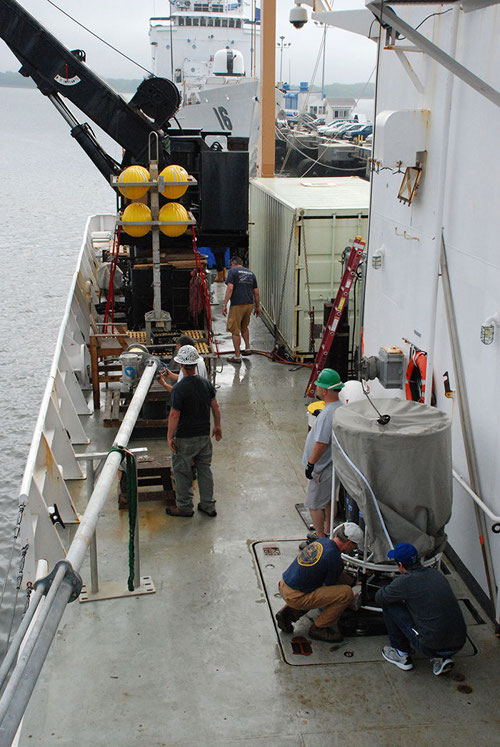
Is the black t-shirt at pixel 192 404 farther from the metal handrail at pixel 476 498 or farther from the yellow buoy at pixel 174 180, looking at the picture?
the yellow buoy at pixel 174 180

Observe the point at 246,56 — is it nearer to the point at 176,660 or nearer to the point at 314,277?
the point at 314,277

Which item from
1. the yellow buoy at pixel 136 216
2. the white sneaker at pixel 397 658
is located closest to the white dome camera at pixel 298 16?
the yellow buoy at pixel 136 216

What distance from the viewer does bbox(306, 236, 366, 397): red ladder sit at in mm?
9594

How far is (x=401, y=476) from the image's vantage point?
219 inches

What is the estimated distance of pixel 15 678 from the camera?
253 centimetres

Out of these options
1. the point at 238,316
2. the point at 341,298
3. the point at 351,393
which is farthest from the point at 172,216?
the point at 351,393

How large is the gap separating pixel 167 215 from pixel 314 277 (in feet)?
8.47

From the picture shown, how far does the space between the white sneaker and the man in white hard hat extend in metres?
0.37

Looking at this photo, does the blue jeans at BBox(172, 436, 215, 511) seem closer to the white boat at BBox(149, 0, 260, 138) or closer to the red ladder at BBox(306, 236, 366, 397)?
the red ladder at BBox(306, 236, 366, 397)

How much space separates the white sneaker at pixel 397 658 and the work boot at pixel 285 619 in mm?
741

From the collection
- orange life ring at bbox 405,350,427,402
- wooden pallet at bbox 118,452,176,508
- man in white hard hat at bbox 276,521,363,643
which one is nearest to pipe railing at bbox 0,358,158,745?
man in white hard hat at bbox 276,521,363,643

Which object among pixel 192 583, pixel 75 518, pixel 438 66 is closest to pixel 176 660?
pixel 192 583

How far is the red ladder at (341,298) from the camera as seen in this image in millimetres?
9594

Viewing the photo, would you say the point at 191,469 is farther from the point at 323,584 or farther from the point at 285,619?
the point at 323,584
